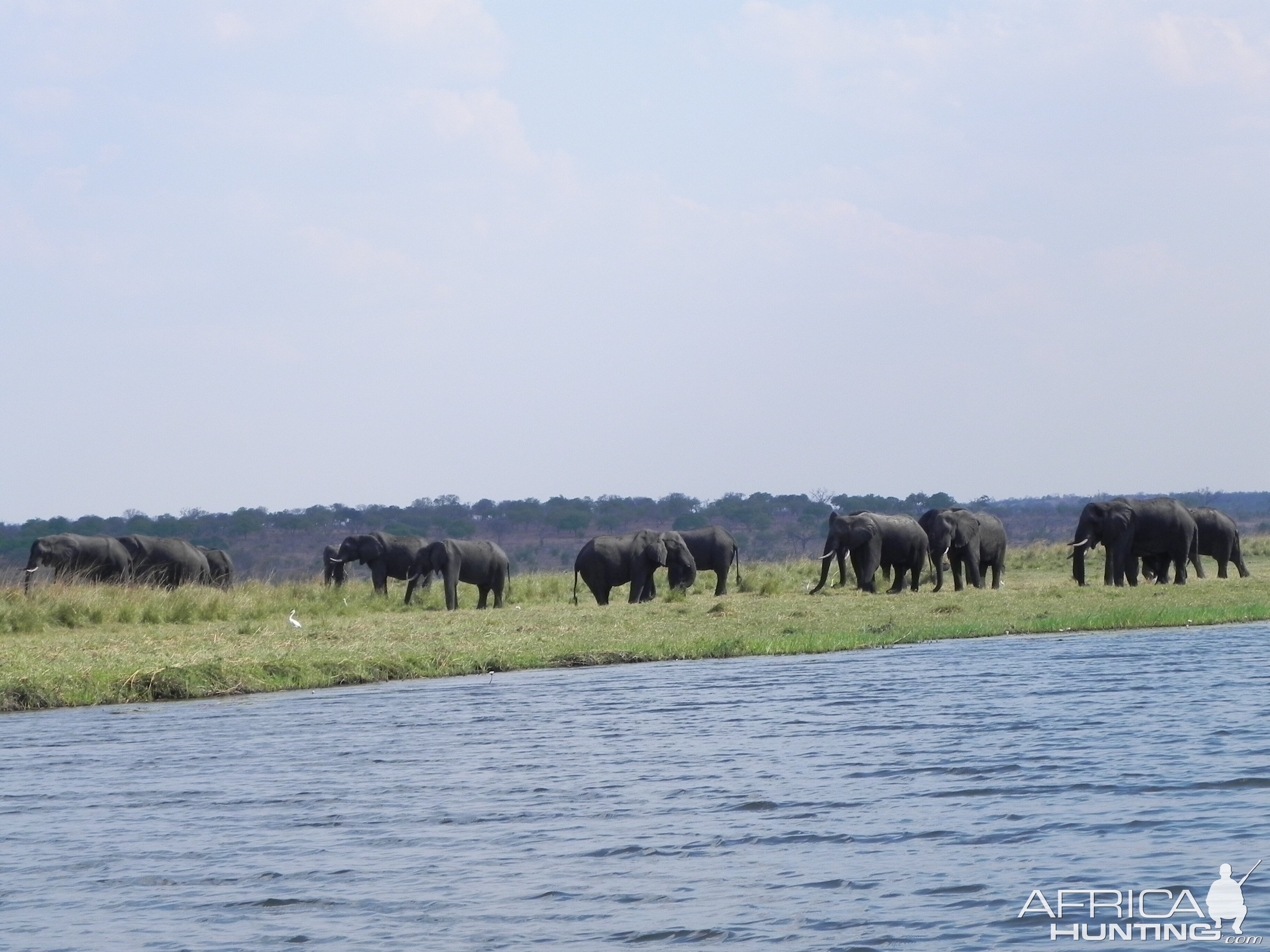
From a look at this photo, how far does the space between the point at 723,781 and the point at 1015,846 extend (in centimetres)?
329

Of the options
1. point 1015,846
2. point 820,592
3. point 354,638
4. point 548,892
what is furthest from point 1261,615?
point 548,892

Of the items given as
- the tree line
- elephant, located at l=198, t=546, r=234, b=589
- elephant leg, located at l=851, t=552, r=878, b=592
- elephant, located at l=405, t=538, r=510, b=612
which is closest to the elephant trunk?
elephant leg, located at l=851, t=552, r=878, b=592

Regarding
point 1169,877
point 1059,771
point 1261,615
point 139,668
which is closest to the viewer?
point 1169,877

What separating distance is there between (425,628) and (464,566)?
31.1 feet

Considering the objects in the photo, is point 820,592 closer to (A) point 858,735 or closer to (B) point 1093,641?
(B) point 1093,641

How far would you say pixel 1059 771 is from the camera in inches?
524

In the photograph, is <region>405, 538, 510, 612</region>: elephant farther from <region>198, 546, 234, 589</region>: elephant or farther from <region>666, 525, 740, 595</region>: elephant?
<region>198, 546, 234, 589</region>: elephant

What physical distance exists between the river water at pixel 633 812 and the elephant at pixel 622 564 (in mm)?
14843

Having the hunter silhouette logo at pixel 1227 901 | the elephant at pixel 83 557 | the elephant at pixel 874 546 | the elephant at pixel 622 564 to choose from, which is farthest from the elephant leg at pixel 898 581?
the hunter silhouette logo at pixel 1227 901

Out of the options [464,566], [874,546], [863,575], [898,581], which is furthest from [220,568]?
[898,581]

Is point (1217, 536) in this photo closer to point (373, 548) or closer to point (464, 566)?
point (464, 566)

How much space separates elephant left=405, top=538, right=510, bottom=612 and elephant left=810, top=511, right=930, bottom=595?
21.9ft

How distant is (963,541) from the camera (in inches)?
1473

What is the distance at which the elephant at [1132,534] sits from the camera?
115ft
